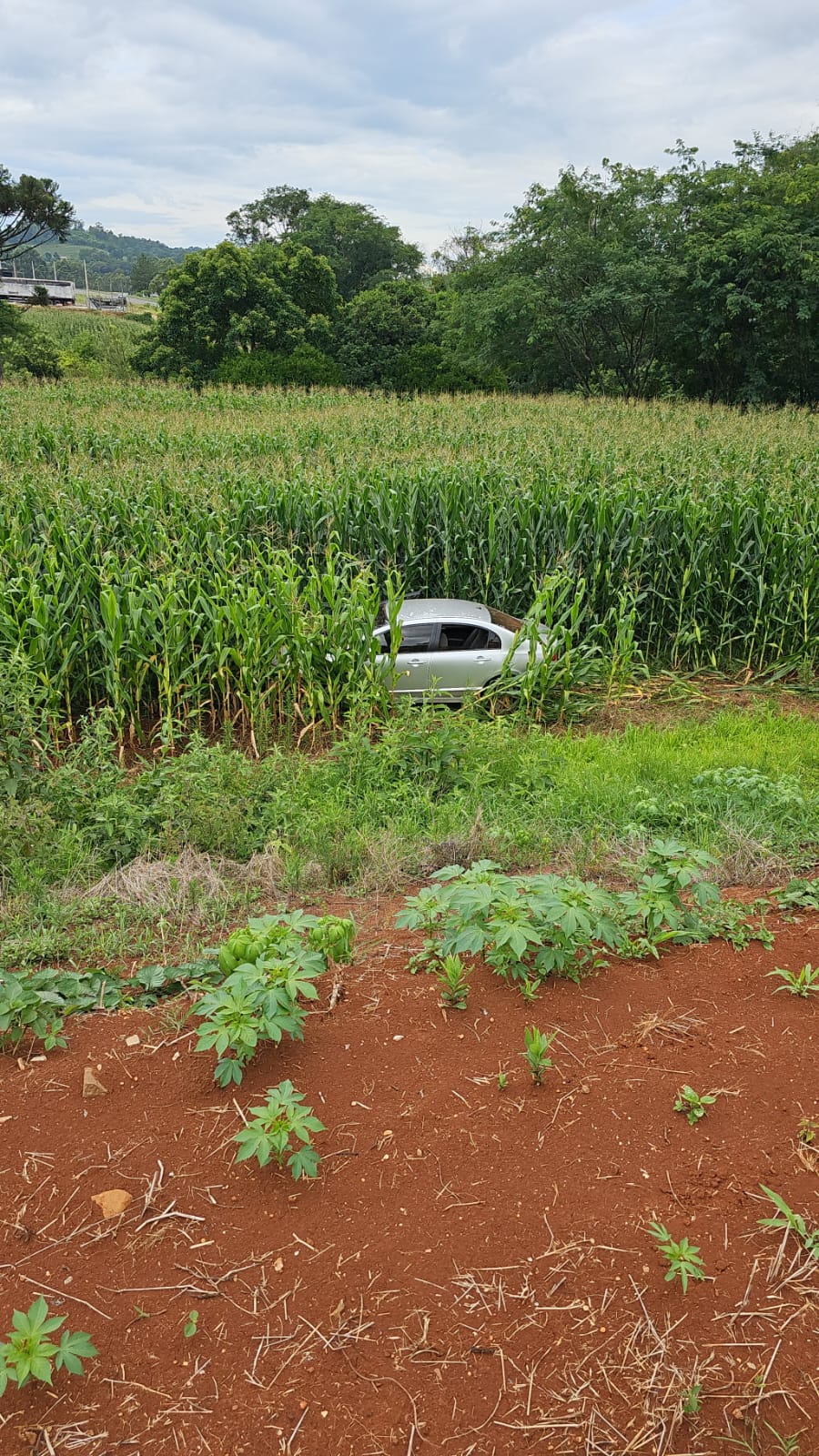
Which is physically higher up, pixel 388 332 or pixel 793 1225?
pixel 388 332

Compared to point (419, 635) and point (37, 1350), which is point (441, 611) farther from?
point (37, 1350)

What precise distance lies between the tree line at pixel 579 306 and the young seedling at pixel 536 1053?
32.6 meters

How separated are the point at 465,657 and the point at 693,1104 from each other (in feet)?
20.2

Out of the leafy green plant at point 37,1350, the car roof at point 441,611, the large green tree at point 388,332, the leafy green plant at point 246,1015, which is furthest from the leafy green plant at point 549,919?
the large green tree at point 388,332

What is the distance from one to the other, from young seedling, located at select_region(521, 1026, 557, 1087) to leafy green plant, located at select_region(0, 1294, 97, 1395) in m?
1.45

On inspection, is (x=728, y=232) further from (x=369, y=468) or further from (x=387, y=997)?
(x=387, y=997)

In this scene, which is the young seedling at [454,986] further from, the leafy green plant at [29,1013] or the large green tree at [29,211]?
the large green tree at [29,211]

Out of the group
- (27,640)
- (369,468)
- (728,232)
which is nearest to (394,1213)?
(27,640)

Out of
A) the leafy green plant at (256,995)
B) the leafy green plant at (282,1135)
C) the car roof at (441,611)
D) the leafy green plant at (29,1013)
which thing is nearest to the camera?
the leafy green plant at (282,1135)

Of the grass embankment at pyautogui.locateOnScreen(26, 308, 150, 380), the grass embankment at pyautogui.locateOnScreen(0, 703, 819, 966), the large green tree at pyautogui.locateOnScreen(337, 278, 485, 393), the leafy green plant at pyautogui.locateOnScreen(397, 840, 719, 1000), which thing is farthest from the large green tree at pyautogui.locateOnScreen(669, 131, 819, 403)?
the leafy green plant at pyautogui.locateOnScreen(397, 840, 719, 1000)

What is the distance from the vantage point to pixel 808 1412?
188 centimetres

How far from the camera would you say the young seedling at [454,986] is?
3184 millimetres

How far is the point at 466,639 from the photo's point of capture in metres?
8.57

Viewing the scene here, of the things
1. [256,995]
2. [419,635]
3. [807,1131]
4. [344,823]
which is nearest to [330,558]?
[419,635]
